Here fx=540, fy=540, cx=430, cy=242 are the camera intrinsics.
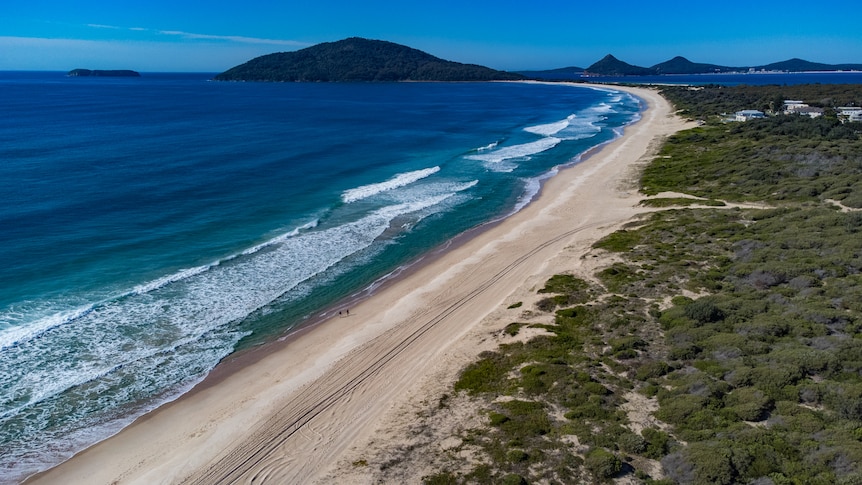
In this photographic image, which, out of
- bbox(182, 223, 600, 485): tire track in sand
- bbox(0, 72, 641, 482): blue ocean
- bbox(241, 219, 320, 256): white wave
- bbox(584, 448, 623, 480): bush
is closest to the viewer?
bbox(584, 448, 623, 480): bush

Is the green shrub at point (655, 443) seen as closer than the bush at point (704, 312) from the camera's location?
Yes

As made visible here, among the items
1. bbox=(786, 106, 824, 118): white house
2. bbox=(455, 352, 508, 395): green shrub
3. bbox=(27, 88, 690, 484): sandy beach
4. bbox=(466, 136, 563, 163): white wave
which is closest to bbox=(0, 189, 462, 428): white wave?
bbox=(27, 88, 690, 484): sandy beach

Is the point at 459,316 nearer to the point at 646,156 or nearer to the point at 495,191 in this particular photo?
the point at 495,191

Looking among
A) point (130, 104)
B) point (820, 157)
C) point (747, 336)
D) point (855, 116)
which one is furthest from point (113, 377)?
point (130, 104)

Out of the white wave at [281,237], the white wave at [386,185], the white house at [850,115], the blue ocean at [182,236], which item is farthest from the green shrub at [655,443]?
the white house at [850,115]

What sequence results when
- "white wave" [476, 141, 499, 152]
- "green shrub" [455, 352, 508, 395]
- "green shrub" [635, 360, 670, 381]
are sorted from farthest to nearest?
"white wave" [476, 141, 499, 152] < "green shrub" [455, 352, 508, 395] < "green shrub" [635, 360, 670, 381]

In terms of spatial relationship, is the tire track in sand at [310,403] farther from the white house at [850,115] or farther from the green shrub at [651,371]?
the white house at [850,115]

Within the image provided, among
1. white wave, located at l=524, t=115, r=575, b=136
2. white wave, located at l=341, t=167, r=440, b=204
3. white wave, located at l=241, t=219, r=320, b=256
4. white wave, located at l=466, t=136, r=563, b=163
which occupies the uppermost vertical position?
white wave, located at l=524, t=115, r=575, b=136

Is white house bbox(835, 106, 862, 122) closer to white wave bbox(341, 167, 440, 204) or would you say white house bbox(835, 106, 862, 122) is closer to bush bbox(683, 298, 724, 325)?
white wave bbox(341, 167, 440, 204)
